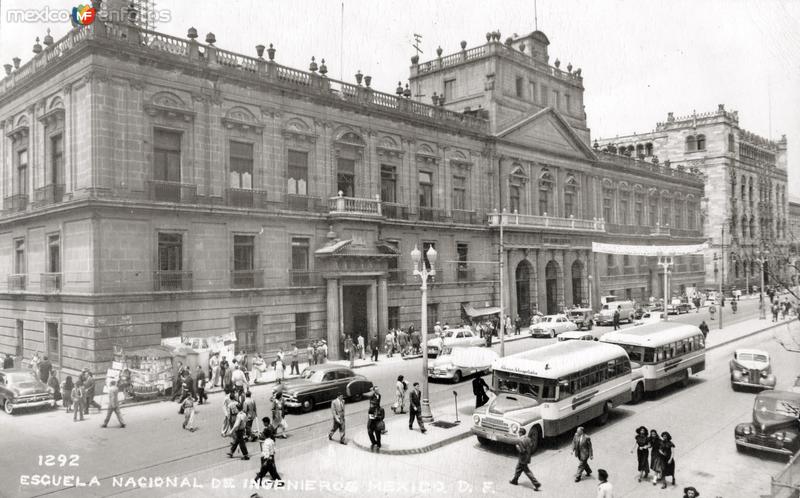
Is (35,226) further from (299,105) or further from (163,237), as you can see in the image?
(299,105)

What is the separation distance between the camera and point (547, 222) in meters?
49.5

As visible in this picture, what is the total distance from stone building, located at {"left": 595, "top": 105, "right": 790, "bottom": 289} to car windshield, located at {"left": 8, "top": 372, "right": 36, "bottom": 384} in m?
70.9

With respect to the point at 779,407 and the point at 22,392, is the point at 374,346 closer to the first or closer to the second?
the point at 22,392

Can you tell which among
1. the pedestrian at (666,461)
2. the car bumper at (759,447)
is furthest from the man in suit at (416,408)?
the car bumper at (759,447)

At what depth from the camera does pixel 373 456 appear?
16.2 meters

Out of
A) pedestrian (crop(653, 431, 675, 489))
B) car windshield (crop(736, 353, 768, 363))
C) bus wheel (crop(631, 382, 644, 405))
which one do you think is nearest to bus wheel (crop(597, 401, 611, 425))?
bus wheel (crop(631, 382, 644, 405))

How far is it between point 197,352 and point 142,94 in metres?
12.1

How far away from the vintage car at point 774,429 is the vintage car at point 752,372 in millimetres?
6792

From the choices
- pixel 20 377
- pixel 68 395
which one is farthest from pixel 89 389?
pixel 20 377

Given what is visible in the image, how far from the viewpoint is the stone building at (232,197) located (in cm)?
2611

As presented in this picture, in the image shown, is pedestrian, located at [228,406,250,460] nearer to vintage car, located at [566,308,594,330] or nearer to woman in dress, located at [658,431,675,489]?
woman in dress, located at [658,431,675,489]

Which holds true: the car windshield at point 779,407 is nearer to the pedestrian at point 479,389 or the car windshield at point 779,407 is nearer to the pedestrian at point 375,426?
the pedestrian at point 479,389

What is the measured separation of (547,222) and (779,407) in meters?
33.6

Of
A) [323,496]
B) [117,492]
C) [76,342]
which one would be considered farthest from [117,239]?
[323,496]
